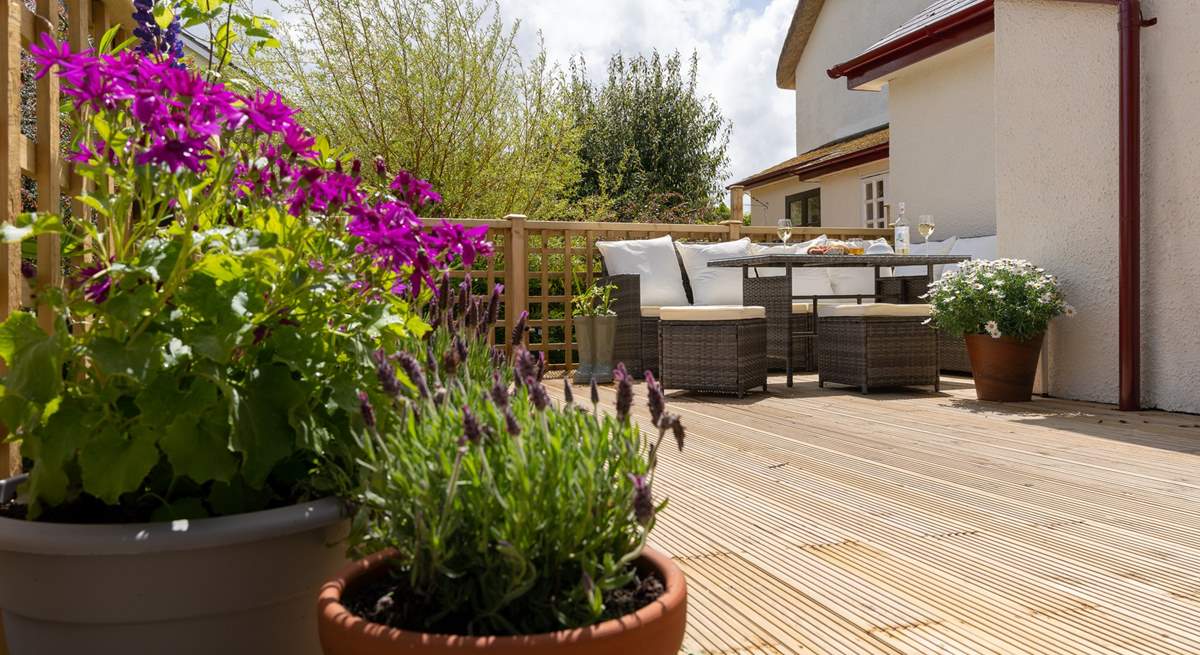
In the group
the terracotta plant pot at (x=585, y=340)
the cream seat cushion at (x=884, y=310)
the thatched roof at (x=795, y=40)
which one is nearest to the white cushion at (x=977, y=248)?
the cream seat cushion at (x=884, y=310)

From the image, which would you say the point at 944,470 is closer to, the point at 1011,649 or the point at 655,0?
the point at 1011,649

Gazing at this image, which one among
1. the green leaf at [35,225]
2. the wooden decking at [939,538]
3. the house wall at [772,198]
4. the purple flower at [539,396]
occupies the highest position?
the house wall at [772,198]

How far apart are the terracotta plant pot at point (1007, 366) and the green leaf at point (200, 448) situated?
3824 millimetres

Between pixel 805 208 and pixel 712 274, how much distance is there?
6.98 meters

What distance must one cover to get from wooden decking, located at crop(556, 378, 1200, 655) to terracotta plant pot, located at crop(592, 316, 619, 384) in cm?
203

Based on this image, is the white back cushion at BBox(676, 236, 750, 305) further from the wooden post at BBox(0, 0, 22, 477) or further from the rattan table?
the wooden post at BBox(0, 0, 22, 477)

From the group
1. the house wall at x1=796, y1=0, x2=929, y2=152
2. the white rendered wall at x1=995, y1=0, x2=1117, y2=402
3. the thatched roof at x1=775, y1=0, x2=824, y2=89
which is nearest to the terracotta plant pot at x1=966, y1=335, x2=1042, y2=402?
the white rendered wall at x1=995, y1=0, x2=1117, y2=402

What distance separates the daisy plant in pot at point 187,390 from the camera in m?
0.89

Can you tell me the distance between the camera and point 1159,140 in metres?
3.67

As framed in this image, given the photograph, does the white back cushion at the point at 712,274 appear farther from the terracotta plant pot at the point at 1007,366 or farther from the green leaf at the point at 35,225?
the green leaf at the point at 35,225

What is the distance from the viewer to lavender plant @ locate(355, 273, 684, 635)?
79 centimetres

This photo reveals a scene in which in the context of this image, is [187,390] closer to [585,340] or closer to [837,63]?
[585,340]

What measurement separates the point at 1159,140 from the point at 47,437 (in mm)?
4152

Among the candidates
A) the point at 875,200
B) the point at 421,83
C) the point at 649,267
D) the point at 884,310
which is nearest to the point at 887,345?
the point at 884,310
